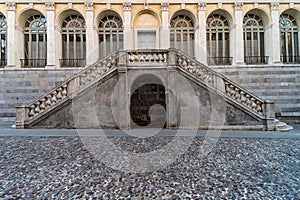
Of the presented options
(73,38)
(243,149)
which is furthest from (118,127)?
(73,38)

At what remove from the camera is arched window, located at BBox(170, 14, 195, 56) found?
15.2 m

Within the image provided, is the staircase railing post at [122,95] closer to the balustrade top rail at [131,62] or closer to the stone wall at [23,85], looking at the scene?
the balustrade top rail at [131,62]

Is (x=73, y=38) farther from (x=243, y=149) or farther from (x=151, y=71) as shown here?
A: (x=243, y=149)

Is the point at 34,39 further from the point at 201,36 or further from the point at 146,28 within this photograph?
the point at 201,36

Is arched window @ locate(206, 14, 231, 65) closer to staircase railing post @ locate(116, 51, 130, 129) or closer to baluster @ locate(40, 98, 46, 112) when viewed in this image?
staircase railing post @ locate(116, 51, 130, 129)

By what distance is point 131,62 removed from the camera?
815 centimetres

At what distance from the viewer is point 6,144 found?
17.7 feet

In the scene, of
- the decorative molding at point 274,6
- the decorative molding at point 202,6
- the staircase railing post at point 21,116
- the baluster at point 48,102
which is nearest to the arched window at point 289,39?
the decorative molding at point 274,6

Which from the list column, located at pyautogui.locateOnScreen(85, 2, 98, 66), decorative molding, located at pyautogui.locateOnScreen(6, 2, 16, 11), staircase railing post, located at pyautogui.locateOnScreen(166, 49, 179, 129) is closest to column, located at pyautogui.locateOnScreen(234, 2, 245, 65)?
staircase railing post, located at pyautogui.locateOnScreen(166, 49, 179, 129)

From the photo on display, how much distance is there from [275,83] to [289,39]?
609 cm

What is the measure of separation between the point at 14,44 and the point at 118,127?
12.1 metres

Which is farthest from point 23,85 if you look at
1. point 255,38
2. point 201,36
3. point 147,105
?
point 255,38

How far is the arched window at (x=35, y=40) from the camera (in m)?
14.8

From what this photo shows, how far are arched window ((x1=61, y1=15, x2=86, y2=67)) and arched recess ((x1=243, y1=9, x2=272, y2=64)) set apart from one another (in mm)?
13532
